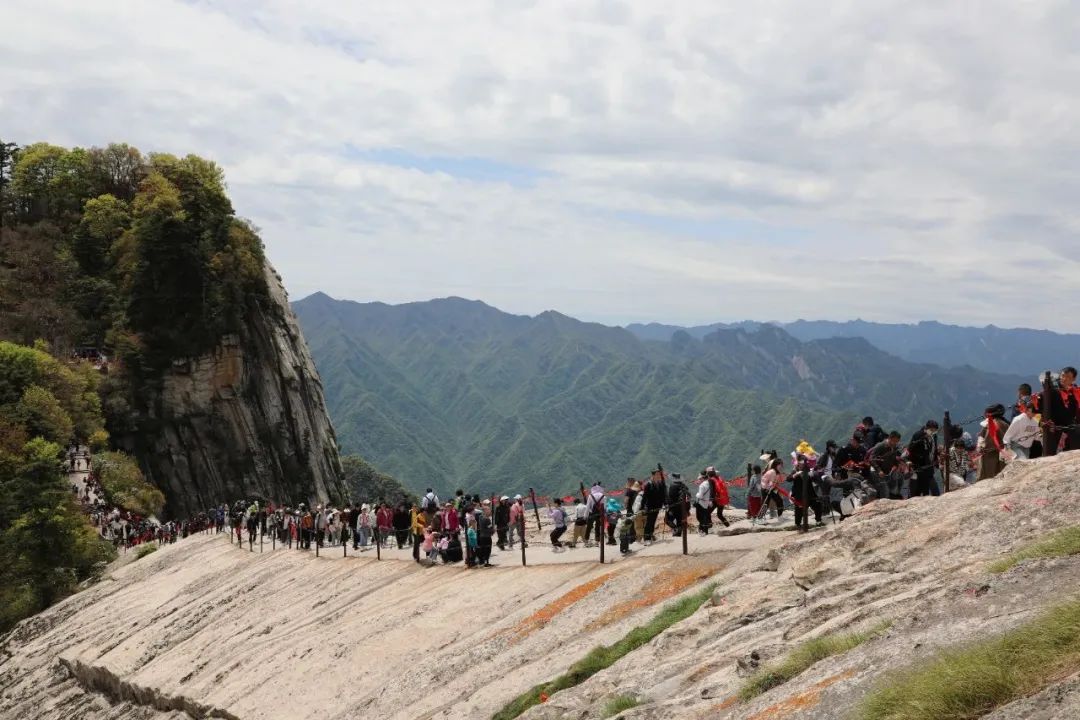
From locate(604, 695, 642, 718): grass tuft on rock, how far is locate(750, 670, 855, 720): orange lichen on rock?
2.34 m

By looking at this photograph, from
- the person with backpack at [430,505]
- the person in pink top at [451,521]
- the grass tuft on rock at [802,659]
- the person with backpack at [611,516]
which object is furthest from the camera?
the person with backpack at [430,505]

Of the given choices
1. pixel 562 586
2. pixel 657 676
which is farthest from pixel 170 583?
pixel 657 676

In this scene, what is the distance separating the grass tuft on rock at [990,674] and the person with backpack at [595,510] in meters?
12.6

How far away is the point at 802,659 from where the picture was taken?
25.3ft

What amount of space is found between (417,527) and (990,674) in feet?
61.1

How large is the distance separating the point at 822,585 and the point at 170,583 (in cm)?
2494

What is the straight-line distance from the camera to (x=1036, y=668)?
17.6 feet

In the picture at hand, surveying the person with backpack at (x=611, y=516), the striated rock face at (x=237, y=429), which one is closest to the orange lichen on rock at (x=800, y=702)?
the person with backpack at (x=611, y=516)

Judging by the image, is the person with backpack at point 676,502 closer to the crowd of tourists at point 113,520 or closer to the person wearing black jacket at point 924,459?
the person wearing black jacket at point 924,459

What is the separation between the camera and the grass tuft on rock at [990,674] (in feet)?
17.3

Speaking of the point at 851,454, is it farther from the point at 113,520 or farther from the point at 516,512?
the point at 113,520

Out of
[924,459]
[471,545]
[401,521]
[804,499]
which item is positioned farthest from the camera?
[401,521]

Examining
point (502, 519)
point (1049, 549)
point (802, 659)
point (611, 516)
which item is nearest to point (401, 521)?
point (502, 519)

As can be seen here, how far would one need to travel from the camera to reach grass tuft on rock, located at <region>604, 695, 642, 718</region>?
29.7ft
